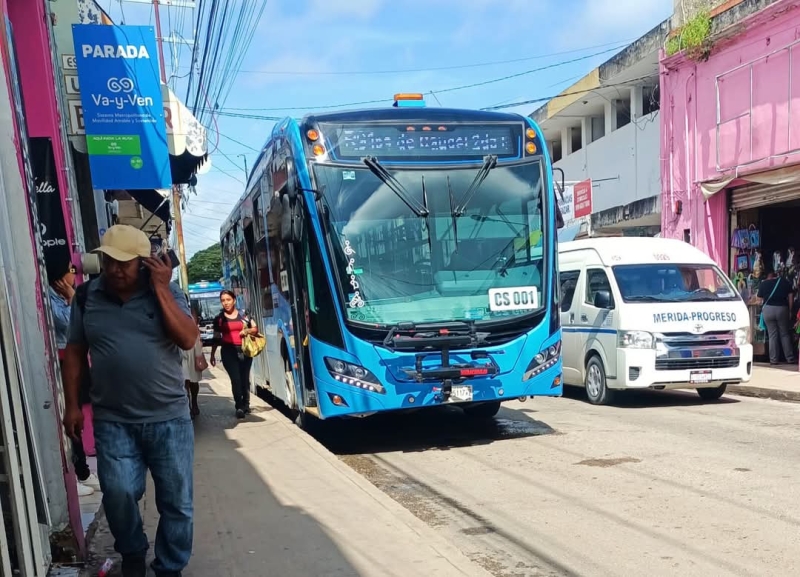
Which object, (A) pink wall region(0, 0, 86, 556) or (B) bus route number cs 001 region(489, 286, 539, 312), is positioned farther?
(B) bus route number cs 001 region(489, 286, 539, 312)

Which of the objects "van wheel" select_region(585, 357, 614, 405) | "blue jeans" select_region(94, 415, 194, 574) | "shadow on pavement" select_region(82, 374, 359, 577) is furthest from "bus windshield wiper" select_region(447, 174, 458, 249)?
"blue jeans" select_region(94, 415, 194, 574)

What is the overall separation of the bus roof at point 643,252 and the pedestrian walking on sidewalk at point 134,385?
27.9ft

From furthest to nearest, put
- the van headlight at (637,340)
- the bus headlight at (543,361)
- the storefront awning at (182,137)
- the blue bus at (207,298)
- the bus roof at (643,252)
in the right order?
the blue bus at (207,298)
the bus roof at (643,252)
the van headlight at (637,340)
the storefront awning at (182,137)
the bus headlight at (543,361)

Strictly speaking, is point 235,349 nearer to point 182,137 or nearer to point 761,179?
point 182,137

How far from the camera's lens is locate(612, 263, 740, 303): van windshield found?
10562 mm

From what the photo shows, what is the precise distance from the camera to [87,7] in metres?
8.64

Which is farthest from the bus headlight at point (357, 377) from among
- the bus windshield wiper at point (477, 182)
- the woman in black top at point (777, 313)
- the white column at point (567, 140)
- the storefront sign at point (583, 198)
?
the white column at point (567, 140)

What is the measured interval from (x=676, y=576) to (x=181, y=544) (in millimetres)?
2718

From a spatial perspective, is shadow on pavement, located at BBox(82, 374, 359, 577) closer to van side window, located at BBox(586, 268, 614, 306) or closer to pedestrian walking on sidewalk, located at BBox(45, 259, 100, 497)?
pedestrian walking on sidewalk, located at BBox(45, 259, 100, 497)

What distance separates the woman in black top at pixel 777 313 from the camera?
45.3ft

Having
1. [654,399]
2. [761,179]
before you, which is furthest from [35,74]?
[761,179]

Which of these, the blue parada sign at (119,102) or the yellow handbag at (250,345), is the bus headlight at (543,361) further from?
the blue parada sign at (119,102)

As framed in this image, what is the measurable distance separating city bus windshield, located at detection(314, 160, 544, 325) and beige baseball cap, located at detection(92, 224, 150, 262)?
3949 millimetres

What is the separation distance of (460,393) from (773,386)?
633 cm
